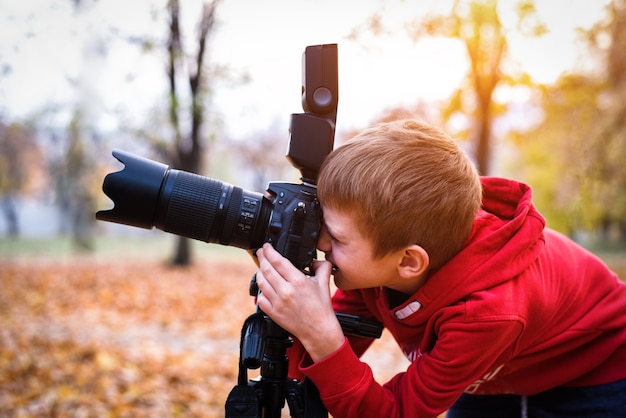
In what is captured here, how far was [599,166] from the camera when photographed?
20.2 ft

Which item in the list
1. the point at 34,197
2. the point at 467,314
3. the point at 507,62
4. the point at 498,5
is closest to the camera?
the point at 467,314

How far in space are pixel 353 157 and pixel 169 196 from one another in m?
0.41

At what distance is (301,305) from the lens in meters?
1.09

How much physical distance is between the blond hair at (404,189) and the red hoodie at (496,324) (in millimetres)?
67

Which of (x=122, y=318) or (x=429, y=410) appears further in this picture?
(x=122, y=318)

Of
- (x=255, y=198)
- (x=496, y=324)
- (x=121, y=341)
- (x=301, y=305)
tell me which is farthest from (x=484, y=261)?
(x=121, y=341)

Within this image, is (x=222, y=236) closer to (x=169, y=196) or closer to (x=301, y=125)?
(x=169, y=196)

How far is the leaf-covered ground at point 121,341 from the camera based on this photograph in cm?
322

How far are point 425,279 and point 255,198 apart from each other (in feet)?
1.41

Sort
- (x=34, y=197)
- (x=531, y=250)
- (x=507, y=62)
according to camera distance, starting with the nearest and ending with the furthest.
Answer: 1. (x=531, y=250)
2. (x=507, y=62)
3. (x=34, y=197)

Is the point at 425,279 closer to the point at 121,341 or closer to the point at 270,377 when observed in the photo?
the point at 270,377

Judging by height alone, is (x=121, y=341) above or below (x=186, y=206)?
below

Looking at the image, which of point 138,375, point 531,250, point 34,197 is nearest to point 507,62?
point 138,375

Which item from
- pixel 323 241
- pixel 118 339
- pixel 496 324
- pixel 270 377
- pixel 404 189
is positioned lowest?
pixel 118 339
